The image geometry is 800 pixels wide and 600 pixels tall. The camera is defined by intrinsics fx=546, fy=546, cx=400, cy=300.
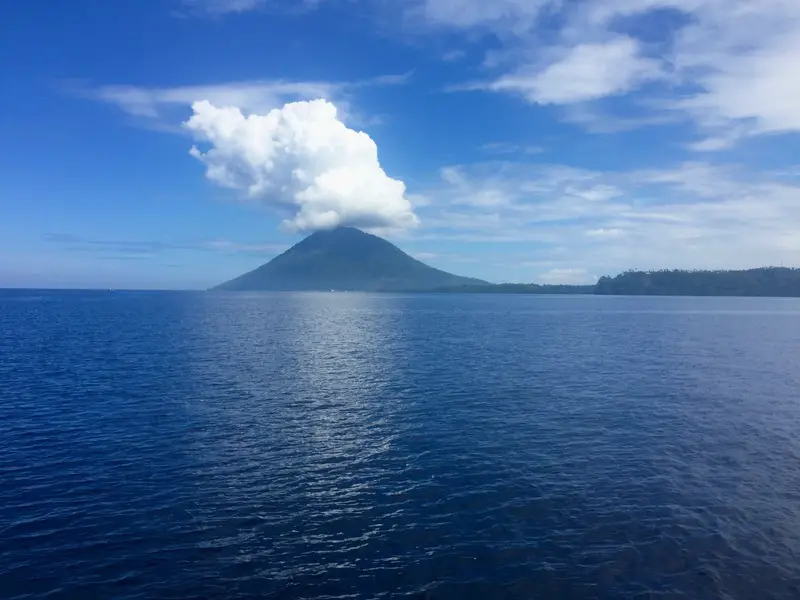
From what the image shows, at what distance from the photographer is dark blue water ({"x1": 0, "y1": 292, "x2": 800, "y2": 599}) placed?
2142 cm

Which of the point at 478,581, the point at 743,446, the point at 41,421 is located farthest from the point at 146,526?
the point at 743,446

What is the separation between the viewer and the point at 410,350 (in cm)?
8800

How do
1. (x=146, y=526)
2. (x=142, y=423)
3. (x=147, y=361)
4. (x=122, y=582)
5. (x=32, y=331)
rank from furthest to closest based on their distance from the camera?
(x=32, y=331) → (x=147, y=361) → (x=142, y=423) → (x=146, y=526) → (x=122, y=582)

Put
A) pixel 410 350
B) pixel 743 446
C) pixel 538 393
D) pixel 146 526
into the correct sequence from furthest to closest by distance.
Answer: pixel 410 350 < pixel 538 393 < pixel 743 446 < pixel 146 526

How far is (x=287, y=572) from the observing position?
70.3 feet

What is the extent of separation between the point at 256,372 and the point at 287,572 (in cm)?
4465

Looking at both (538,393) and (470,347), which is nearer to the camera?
(538,393)

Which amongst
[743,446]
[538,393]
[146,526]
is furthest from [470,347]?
[146,526]

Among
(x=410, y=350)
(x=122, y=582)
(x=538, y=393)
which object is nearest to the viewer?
(x=122, y=582)

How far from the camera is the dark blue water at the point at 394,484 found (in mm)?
21422

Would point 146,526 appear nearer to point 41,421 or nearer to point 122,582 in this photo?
point 122,582

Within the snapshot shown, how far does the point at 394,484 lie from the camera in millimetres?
30188

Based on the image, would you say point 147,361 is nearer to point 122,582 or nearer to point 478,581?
point 122,582

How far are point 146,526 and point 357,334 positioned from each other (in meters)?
92.2
